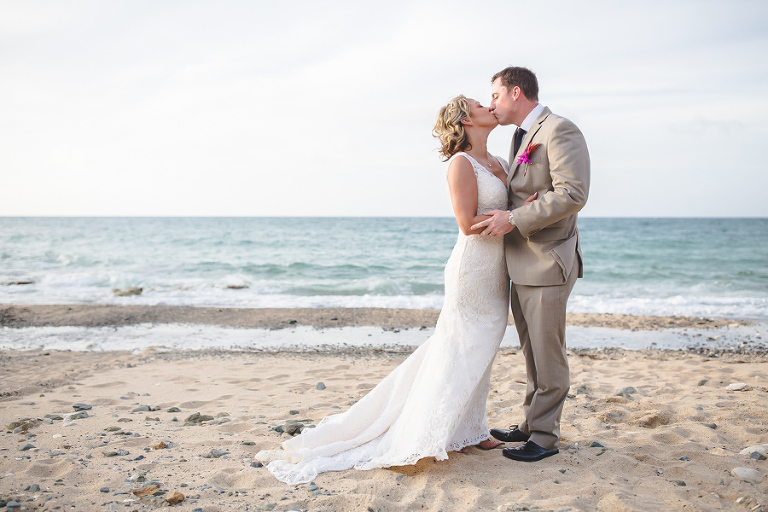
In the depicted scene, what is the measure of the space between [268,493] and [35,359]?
17.8 feet

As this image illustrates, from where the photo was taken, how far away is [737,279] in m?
16.2

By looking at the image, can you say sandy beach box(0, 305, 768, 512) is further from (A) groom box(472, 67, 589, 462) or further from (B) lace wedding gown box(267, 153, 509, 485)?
(A) groom box(472, 67, 589, 462)

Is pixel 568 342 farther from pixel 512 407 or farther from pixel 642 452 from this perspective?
pixel 642 452

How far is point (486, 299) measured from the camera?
11.3 feet

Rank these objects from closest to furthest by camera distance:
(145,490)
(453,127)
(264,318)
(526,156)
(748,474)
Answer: (145,490), (748,474), (526,156), (453,127), (264,318)

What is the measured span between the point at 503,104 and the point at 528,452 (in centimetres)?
236

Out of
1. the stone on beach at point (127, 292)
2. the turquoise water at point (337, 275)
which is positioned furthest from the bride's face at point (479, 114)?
the stone on beach at point (127, 292)

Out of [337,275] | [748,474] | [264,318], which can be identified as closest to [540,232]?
[748,474]

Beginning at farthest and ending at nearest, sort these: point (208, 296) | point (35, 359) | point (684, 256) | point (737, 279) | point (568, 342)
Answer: point (684, 256) < point (737, 279) < point (208, 296) < point (568, 342) < point (35, 359)

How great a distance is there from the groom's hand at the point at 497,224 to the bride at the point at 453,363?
0.08 m

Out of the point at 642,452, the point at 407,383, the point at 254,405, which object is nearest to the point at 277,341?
the point at 254,405

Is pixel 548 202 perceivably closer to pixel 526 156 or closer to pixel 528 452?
pixel 526 156

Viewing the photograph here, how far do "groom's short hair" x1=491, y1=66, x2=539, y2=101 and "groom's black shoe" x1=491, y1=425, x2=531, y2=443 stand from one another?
2.42m

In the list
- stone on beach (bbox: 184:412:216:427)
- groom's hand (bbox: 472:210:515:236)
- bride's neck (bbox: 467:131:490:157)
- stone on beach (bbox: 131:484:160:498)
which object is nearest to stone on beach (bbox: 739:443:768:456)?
groom's hand (bbox: 472:210:515:236)
